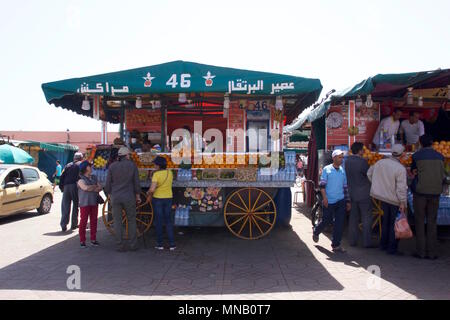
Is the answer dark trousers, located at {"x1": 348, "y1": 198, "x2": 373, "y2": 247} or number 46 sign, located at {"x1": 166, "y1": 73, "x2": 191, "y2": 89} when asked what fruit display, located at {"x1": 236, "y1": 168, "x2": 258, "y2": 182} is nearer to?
dark trousers, located at {"x1": 348, "y1": 198, "x2": 373, "y2": 247}

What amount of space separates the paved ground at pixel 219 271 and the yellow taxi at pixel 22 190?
1916 millimetres

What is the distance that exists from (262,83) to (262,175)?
1.73 m

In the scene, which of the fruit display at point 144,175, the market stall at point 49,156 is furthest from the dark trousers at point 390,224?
the market stall at point 49,156

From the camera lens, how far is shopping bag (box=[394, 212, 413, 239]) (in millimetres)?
5281

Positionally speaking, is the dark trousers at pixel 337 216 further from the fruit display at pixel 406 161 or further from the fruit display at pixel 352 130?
the fruit display at pixel 352 130

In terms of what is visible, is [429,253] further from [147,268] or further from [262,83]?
[147,268]

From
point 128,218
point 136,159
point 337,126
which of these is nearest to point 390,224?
point 337,126

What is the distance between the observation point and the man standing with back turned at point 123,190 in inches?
228

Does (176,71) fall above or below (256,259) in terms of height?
above

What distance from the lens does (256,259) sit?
17.9 feet

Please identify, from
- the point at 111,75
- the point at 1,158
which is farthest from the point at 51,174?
the point at 111,75

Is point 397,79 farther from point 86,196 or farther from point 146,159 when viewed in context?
point 86,196

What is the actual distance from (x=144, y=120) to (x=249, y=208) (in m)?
5.19

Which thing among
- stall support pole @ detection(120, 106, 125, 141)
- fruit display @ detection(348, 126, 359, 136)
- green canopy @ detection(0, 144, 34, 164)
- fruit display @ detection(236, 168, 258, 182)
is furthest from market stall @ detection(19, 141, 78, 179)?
fruit display @ detection(348, 126, 359, 136)
